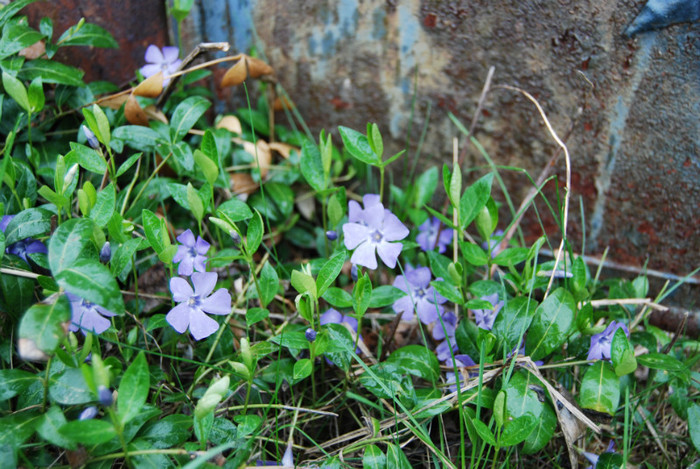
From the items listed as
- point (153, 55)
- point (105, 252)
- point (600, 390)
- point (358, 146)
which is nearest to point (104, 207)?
point (105, 252)

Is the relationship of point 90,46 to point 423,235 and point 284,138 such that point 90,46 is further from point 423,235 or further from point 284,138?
point 423,235

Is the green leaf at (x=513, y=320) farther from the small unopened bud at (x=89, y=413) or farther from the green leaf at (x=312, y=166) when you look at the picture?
the small unopened bud at (x=89, y=413)

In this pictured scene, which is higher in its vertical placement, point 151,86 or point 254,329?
point 151,86

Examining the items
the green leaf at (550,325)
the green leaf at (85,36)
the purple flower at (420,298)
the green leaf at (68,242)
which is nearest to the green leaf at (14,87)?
the green leaf at (85,36)

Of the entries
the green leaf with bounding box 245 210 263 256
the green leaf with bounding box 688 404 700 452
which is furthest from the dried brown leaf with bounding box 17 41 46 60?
the green leaf with bounding box 688 404 700 452

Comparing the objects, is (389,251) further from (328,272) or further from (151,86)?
(151,86)

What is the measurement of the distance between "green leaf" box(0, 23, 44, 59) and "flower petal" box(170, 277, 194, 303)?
29.3 inches

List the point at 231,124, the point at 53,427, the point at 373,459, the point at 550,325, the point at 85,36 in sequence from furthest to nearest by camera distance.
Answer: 1. the point at 231,124
2. the point at 85,36
3. the point at 550,325
4. the point at 373,459
5. the point at 53,427

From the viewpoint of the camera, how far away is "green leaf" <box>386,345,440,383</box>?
1.31 metres

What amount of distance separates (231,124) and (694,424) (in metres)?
1.44

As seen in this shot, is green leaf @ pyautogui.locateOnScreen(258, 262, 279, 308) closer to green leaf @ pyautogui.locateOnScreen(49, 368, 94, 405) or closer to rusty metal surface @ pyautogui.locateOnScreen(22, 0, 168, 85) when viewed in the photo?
green leaf @ pyautogui.locateOnScreen(49, 368, 94, 405)

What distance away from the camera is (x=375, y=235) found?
53.9 inches

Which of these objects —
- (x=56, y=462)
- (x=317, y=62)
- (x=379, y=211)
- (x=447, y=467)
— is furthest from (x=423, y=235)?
(x=56, y=462)

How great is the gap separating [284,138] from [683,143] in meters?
1.12
